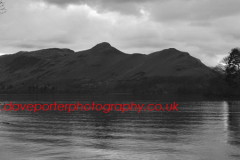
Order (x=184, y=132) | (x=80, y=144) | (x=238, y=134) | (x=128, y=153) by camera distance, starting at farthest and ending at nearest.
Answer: (x=184, y=132) → (x=238, y=134) → (x=80, y=144) → (x=128, y=153)

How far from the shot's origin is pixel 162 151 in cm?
2398

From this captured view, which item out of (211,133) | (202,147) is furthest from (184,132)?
(202,147)

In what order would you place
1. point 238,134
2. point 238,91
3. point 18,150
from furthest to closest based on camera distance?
point 238,91 < point 238,134 < point 18,150

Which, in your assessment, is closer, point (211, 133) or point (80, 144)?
point (80, 144)

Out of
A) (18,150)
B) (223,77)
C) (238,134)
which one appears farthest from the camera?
(223,77)

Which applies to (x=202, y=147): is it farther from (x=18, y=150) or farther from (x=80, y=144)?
(x=18, y=150)

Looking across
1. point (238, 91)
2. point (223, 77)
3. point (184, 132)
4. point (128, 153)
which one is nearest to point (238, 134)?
point (184, 132)

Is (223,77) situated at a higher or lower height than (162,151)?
higher

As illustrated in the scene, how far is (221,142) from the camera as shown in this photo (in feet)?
91.3

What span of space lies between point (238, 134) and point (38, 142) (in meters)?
18.2

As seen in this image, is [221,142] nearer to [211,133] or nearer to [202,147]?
[202,147]

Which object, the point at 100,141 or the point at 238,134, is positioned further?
the point at 238,134

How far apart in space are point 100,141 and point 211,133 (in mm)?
11638

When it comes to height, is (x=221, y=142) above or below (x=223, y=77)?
below
